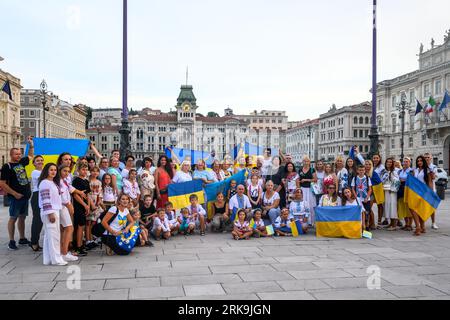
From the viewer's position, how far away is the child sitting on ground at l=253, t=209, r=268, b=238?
950 cm

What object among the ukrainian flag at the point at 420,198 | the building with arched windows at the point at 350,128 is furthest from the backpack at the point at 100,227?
the building with arched windows at the point at 350,128

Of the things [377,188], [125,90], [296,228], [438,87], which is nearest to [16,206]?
[296,228]

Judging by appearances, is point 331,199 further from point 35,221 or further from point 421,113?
point 421,113

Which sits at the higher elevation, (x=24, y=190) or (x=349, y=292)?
(x=24, y=190)

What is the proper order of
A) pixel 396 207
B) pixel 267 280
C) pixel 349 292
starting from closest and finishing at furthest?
pixel 349 292 → pixel 267 280 → pixel 396 207

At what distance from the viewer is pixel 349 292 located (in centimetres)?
527

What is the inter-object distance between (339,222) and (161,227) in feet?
13.2

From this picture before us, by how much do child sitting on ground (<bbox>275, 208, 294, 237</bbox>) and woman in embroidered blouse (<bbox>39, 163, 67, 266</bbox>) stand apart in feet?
15.9

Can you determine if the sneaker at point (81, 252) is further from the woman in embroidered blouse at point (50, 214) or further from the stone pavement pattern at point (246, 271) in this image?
the woman in embroidered blouse at point (50, 214)

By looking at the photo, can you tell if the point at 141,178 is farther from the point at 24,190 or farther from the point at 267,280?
the point at 267,280

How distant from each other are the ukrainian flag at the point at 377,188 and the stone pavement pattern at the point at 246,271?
5.72 ft

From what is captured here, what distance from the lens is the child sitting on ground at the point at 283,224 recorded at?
970 centimetres

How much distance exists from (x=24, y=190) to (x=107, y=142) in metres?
118

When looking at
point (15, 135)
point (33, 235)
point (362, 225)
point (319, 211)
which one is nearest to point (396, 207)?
point (362, 225)
